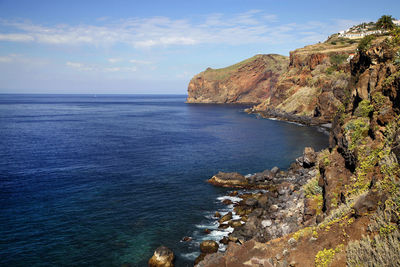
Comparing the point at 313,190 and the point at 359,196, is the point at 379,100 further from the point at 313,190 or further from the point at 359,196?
the point at 313,190

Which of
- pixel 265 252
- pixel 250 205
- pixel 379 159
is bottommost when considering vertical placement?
pixel 250 205

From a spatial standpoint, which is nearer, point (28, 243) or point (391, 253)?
point (391, 253)

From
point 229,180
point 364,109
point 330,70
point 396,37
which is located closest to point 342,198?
point 364,109

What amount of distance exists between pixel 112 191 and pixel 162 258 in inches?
784

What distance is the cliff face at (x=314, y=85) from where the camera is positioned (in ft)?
351

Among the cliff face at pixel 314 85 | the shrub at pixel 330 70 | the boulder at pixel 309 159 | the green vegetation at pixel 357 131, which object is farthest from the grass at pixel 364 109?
the shrub at pixel 330 70

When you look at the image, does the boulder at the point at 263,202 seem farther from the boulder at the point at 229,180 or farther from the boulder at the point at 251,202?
the boulder at the point at 229,180

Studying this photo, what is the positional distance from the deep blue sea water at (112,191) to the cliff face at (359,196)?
10706 millimetres

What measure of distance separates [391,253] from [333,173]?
47.4 ft

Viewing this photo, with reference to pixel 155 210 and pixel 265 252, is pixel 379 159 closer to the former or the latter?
pixel 265 252

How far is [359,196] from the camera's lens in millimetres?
18094

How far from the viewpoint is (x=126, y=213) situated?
35.3 metres

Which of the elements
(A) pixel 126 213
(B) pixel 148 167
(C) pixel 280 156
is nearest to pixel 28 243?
(A) pixel 126 213

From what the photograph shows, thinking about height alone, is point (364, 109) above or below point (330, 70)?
below
